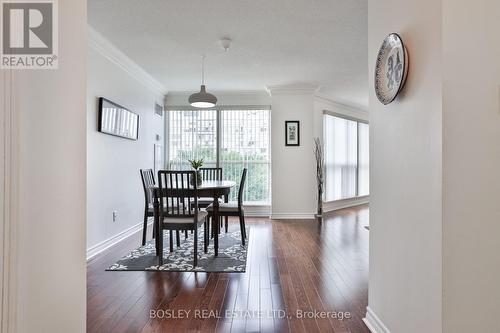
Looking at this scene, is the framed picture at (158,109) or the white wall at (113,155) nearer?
the white wall at (113,155)

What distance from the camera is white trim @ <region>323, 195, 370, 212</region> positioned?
629cm

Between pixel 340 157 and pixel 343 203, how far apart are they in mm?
1094

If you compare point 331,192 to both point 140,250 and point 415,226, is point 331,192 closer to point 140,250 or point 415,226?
point 140,250

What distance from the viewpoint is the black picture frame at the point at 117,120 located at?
3396mm

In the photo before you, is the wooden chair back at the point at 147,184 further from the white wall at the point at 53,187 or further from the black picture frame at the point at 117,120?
the white wall at the point at 53,187

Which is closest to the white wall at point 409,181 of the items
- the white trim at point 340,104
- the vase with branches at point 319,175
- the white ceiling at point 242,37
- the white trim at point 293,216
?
the white ceiling at point 242,37

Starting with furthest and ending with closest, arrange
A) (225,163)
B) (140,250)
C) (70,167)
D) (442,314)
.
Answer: (225,163), (140,250), (442,314), (70,167)

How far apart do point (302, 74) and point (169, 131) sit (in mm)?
2904

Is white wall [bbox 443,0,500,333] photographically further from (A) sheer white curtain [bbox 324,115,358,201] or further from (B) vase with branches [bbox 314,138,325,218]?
(A) sheer white curtain [bbox 324,115,358,201]

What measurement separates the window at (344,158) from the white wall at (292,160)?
818 millimetres

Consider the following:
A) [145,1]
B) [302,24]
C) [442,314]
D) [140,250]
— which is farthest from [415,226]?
[140,250]

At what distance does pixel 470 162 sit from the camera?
1.17 metres

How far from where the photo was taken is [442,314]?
117 cm

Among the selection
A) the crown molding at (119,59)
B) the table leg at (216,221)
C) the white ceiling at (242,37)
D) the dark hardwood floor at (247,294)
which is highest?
the white ceiling at (242,37)
